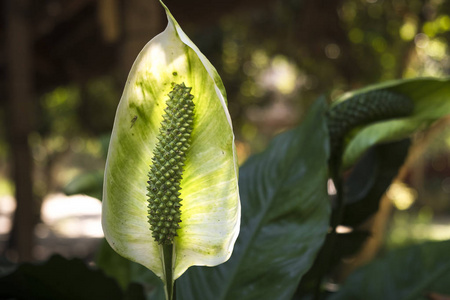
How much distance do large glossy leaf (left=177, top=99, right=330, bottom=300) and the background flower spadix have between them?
0.13 m

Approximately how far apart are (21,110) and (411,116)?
189 cm

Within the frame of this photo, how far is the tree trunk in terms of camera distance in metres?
2.08

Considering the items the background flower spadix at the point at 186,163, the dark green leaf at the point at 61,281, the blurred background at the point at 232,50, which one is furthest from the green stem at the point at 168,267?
the blurred background at the point at 232,50

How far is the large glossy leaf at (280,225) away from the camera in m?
0.39

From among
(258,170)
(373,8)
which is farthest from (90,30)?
(258,170)

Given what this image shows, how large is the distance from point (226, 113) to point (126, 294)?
0.64ft

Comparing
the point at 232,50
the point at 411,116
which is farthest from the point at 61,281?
the point at 232,50

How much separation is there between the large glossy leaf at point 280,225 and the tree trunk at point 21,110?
5.89ft

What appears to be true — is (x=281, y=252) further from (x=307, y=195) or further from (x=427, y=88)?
(x=427, y=88)

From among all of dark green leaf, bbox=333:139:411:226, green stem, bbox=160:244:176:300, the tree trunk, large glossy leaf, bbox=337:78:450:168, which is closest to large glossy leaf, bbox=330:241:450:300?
dark green leaf, bbox=333:139:411:226

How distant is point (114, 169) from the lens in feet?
0.87

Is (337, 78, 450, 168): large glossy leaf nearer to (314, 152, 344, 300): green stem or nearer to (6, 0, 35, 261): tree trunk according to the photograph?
(314, 152, 344, 300): green stem

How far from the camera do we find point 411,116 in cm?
41

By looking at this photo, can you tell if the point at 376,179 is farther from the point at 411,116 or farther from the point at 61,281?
the point at 61,281
